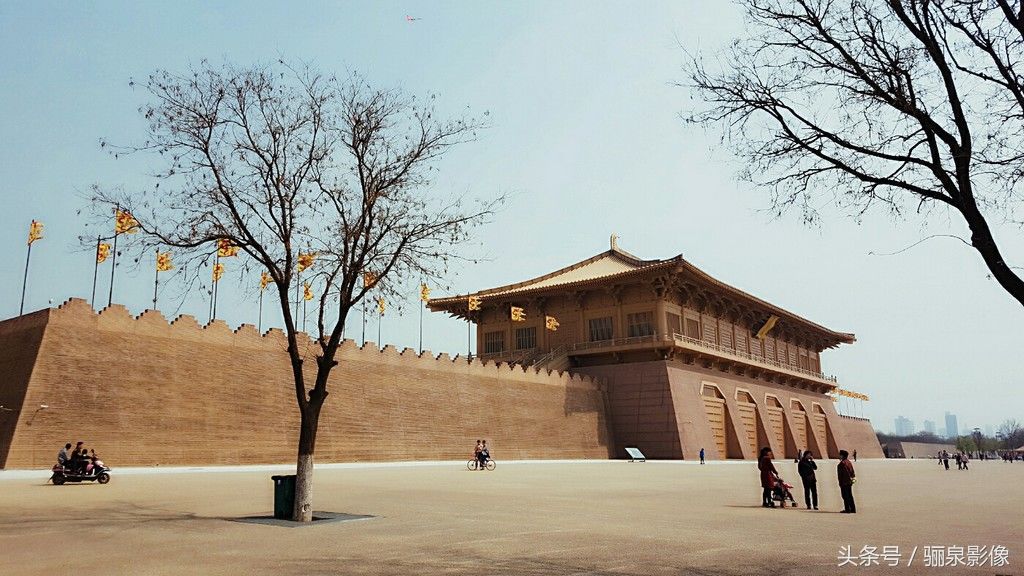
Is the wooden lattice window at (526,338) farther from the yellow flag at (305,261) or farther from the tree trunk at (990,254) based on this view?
the tree trunk at (990,254)

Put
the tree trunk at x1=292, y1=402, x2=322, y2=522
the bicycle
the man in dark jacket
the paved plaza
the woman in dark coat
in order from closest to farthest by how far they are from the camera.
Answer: the paved plaza → the tree trunk at x1=292, y1=402, x2=322, y2=522 → the man in dark jacket → the woman in dark coat → the bicycle

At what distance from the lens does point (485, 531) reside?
9086 mm

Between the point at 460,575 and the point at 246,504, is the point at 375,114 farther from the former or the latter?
the point at 460,575

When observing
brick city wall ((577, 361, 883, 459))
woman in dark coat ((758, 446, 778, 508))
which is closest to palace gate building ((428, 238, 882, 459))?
brick city wall ((577, 361, 883, 459))

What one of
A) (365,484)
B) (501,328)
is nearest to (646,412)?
(501,328)

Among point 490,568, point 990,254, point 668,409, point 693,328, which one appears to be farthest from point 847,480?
point 693,328

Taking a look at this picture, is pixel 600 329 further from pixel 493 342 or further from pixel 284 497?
pixel 284 497

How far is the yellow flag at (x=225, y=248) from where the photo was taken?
476 inches

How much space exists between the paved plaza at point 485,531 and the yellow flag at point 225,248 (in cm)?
422

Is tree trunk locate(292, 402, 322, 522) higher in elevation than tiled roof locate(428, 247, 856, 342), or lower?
lower

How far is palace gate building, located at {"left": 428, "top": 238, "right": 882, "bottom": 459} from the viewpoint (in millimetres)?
37938

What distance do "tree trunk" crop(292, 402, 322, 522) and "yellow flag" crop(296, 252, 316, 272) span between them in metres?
2.41

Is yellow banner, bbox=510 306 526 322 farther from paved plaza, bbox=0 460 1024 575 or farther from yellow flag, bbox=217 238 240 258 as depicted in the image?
yellow flag, bbox=217 238 240 258

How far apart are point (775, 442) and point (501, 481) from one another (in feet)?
98.6
